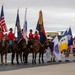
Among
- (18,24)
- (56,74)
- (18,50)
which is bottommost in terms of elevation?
(56,74)

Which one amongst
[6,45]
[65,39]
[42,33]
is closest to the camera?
[6,45]

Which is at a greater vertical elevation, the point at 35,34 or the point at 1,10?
the point at 1,10

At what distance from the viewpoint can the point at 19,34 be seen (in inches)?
1069

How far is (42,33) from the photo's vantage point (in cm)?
2892

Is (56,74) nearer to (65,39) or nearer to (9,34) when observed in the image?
(9,34)

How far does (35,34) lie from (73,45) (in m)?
6.48

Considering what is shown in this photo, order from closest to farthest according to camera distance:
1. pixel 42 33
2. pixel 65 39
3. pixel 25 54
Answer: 1. pixel 25 54
2. pixel 42 33
3. pixel 65 39

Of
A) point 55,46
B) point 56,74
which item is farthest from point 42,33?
point 56,74

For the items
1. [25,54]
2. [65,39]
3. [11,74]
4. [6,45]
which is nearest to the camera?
[11,74]

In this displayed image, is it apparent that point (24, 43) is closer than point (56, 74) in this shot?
No

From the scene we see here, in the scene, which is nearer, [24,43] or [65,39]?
[24,43]

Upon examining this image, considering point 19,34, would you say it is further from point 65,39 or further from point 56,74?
point 56,74

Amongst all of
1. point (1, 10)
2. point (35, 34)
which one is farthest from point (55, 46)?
point (1, 10)

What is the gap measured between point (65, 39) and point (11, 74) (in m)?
14.6
